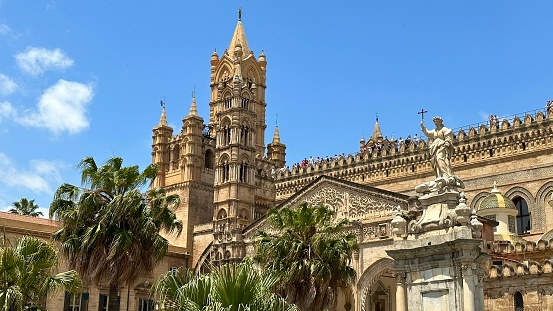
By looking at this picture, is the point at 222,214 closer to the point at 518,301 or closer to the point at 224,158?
the point at 224,158

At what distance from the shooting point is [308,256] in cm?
2783

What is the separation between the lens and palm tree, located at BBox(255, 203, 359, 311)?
27.4 m

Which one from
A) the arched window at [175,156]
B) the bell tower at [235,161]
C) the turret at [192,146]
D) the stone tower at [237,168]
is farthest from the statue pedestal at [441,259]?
the arched window at [175,156]

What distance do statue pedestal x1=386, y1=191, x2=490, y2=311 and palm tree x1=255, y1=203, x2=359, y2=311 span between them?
981 centimetres

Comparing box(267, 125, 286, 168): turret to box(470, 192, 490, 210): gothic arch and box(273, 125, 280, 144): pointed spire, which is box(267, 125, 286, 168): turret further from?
box(470, 192, 490, 210): gothic arch

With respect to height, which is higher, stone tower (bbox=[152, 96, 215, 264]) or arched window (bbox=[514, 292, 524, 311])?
stone tower (bbox=[152, 96, 215, 264])

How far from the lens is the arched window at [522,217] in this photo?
43.4 metres

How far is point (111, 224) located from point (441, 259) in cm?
1123

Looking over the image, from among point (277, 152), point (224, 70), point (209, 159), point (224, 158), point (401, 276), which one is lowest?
point (401, 276)

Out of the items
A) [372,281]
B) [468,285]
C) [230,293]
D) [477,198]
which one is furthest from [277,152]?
[230,293]

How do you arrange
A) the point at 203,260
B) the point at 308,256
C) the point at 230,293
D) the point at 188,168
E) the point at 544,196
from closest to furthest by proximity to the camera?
the point at 230,293
the point at 308,256
the point at 544,196
the point at 203,260
the point at 188,168

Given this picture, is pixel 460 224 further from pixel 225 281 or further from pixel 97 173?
pixel 97 173

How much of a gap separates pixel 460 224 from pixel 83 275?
13.0 m

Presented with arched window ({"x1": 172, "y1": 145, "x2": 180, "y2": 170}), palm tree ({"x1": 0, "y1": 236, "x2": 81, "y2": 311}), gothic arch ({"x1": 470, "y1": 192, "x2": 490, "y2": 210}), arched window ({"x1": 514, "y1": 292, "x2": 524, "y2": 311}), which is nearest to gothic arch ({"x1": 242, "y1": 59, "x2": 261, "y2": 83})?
arched window ({"x1": 172, "y1": 145, "x2": 180, "y2": 170})
